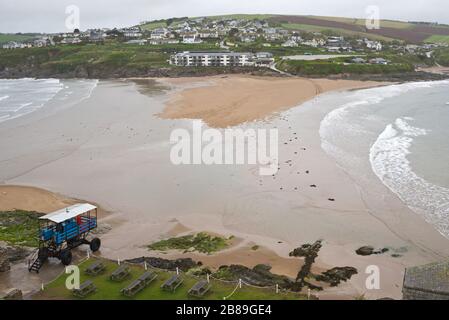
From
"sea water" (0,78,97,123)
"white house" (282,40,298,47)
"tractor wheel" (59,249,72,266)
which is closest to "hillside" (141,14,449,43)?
"white house" (282,40,298,47)

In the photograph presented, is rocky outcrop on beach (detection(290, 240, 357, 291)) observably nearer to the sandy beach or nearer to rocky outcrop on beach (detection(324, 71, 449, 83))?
the sandy beach

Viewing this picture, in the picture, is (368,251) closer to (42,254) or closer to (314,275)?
(314,275)

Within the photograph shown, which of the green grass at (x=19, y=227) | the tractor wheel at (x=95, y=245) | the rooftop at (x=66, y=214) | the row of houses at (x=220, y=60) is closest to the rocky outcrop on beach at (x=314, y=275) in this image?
the tractor wheel at (x=95, y=245)

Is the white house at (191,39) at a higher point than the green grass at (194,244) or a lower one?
higher

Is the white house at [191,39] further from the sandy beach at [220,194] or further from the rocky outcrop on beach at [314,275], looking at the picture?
the rocky outcrop on beach at [314,275]

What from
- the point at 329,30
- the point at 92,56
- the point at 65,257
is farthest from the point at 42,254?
the point at 329,30

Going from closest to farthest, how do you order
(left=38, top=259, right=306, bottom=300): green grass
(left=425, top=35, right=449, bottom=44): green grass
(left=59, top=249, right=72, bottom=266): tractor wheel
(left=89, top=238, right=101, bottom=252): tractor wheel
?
(left=38, top=259, right=306, bottom=300): green grass, (left=59, top=249, right=72, bottom=266): tractor wheel, (left=89, top=238, right=101, bottom=252): tractor wheel, (left=425, top=35, right=449, bottom=44): green grass
